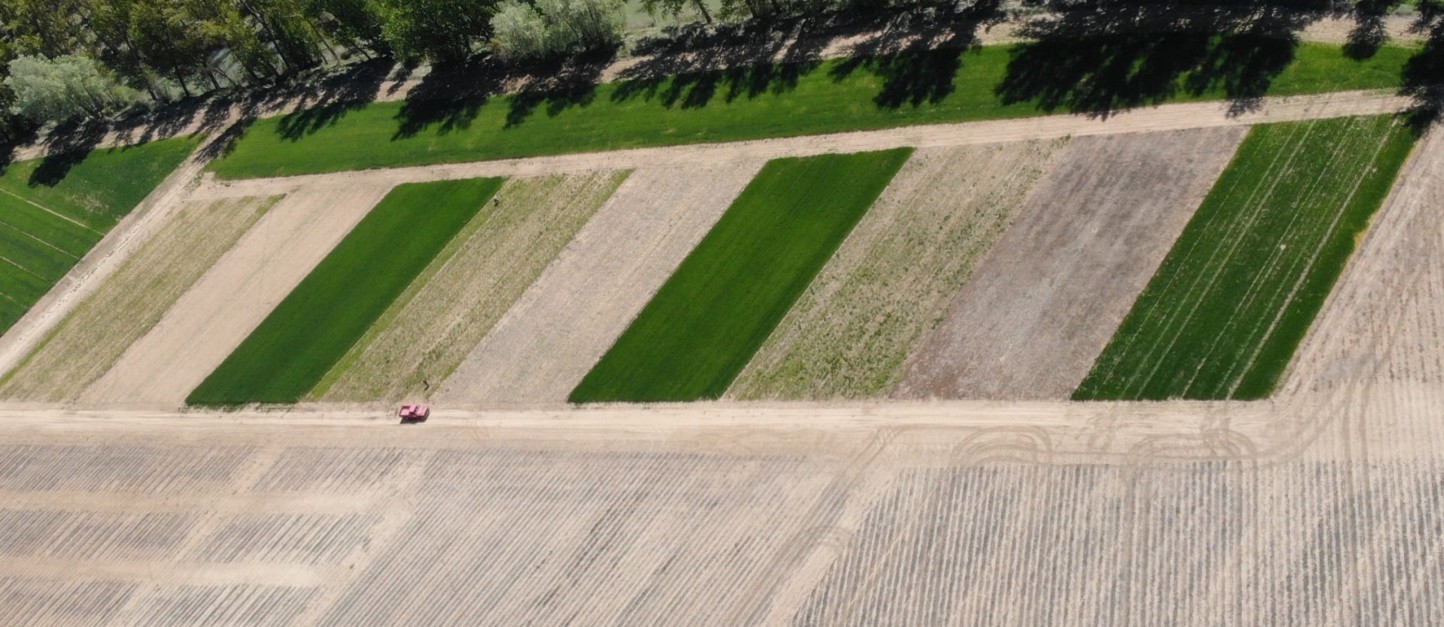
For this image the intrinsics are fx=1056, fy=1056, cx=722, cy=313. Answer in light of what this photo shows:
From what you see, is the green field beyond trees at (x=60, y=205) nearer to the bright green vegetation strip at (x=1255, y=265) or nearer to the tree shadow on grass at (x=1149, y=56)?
the tree shadow on grass at (x=1149, y=56)

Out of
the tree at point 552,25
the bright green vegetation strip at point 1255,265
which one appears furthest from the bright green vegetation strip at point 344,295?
the bright green vegetation strip at point 1255,265

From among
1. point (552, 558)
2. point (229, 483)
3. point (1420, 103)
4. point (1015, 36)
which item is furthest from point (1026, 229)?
point (229, 483)

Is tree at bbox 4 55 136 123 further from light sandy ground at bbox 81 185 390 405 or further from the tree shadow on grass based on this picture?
the tree shadow on grass

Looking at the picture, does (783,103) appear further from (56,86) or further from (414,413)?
(56,86)

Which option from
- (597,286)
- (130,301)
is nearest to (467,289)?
(597,286)

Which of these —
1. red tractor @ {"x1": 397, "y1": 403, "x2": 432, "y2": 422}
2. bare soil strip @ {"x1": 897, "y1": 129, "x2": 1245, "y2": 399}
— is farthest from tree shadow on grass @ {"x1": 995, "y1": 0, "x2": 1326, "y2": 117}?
red tractor @ {"x1": 397, "y1": 403, "x2": 432, "y2": 422}

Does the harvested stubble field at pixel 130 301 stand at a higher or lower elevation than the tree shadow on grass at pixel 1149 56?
higher

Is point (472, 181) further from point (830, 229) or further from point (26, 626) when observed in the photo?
point (26, 626)
